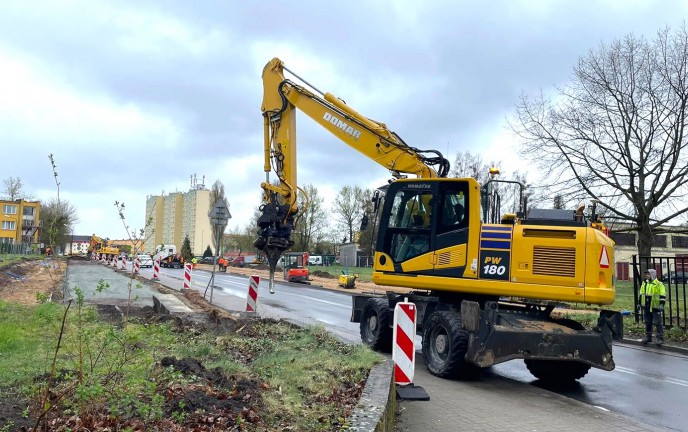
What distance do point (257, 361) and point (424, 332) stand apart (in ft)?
12.3

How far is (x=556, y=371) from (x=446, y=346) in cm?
212

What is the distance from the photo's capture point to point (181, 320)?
36.3ft

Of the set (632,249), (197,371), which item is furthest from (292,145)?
(632,249)

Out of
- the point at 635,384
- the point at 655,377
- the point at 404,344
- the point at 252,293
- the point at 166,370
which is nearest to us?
the point at 166,370

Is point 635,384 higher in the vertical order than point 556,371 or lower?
lower

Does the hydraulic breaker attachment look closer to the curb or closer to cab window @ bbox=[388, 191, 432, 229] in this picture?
cab window @ bbox=[388, 191, 432, 229]

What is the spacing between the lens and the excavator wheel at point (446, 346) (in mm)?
8883

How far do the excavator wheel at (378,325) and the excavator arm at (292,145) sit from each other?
81.8 inches

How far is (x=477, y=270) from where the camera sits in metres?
9.27

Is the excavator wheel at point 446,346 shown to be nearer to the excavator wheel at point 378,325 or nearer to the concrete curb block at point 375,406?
the excavator wheel at point 378,325

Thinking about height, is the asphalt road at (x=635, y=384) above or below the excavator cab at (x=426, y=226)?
below

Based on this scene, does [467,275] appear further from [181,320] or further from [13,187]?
[13,187]

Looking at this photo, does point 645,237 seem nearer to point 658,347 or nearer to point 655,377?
point 658,347

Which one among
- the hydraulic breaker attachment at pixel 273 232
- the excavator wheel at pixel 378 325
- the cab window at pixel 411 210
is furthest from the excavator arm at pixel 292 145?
the excavator wheel at pixel 378 325
